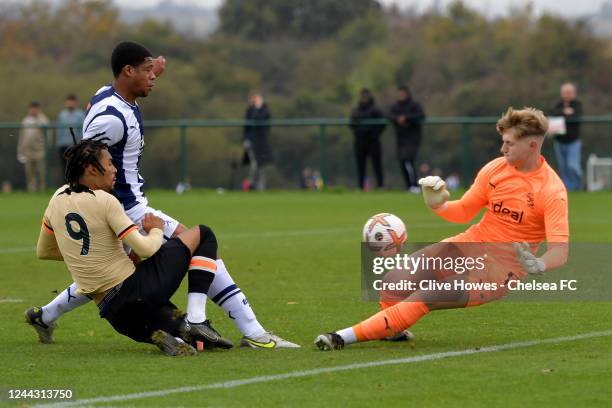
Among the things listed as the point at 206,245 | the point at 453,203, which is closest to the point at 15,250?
the point at 206,245

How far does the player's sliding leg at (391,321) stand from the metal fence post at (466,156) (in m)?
22.3

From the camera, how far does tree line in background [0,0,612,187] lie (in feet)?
235

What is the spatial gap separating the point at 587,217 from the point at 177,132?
601 inches

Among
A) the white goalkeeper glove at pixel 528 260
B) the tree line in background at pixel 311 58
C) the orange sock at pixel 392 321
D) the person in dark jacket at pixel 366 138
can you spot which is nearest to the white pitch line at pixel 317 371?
the orange sock at pixel 392 321

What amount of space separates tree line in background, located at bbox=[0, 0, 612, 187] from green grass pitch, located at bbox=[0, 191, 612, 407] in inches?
2019

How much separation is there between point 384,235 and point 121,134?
1847mm

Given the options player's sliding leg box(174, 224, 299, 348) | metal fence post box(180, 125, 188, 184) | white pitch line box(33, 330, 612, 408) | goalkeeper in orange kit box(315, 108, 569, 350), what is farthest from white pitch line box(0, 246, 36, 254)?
metal fence post box(180, 125, 188, 184)

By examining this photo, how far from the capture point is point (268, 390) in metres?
7.23

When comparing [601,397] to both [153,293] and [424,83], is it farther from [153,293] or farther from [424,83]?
[424,83]

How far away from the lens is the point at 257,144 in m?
30.9

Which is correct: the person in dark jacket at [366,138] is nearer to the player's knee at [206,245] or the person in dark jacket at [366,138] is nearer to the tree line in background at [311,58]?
the player's knee at [206,245]

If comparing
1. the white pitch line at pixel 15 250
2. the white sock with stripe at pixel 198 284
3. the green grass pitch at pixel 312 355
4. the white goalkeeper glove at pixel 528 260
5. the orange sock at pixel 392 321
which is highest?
the white goalkeeper glove at pixel 528 260

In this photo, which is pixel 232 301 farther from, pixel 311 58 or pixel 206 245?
pixel 311 58

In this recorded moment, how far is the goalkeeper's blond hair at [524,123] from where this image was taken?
8578mm
